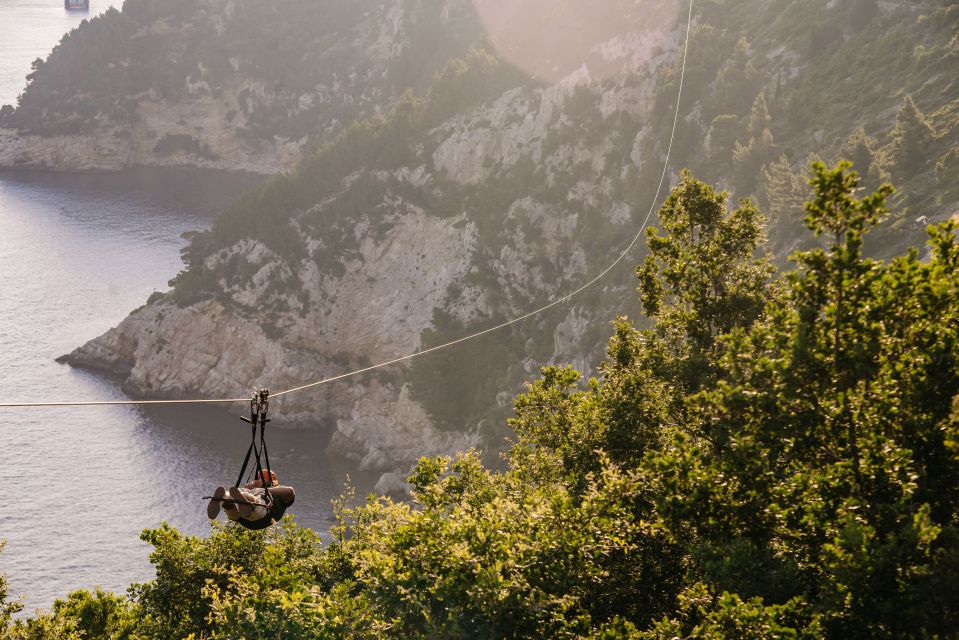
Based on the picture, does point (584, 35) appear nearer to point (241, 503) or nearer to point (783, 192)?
point (783, 192)

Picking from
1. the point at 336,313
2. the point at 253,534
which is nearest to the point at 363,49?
the point at 336,313

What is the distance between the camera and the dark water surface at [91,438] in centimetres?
7969

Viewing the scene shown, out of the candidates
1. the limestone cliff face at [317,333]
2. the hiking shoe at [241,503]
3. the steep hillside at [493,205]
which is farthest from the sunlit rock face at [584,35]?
the hiking shoe at [241,503]

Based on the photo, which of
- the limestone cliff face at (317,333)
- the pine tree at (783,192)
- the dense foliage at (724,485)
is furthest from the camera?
the limestone cliff face at (317,333)

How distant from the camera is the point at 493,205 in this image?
339 feet

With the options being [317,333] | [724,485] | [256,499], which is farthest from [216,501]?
[317,333]

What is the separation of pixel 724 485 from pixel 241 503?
1227cm

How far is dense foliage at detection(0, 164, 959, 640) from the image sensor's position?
17.4 metres

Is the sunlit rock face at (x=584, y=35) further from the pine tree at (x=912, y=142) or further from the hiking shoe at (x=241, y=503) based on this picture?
the hiking shoe at (x=241, y=503)

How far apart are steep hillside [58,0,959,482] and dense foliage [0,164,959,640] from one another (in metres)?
38.7

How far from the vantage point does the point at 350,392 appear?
10650cm

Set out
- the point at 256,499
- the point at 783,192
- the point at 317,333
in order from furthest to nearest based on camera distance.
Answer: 1. the point at 317,333
2. the point at 783,192
3. the point at 256,499

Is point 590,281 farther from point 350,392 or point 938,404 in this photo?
point 938,404

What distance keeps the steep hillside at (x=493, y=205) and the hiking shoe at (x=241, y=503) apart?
50695mm
